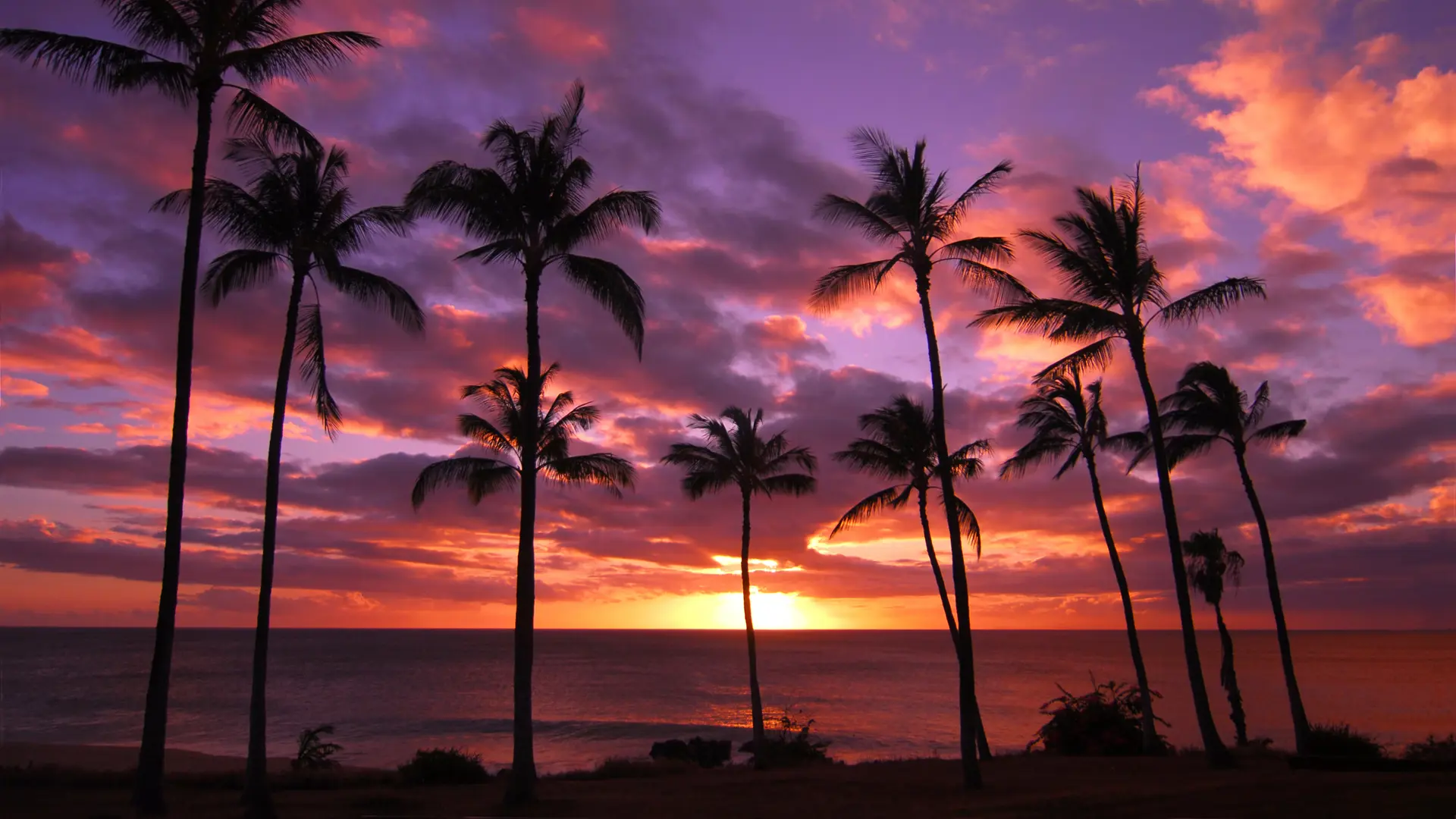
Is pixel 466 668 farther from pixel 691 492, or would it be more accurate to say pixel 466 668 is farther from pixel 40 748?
pixel 691 492

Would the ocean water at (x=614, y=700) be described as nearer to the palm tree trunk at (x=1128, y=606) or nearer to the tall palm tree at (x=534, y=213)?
the palm tree trunk at (x=1128, y=606)

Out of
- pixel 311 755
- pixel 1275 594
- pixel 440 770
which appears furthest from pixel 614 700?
pixel 1275 594

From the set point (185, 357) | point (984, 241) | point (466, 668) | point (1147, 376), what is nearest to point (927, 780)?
point (1147, 376)

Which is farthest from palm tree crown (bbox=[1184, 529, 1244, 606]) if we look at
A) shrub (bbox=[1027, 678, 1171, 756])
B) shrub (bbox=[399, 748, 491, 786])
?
shrub (bbox=[399, 748, 491, 786])

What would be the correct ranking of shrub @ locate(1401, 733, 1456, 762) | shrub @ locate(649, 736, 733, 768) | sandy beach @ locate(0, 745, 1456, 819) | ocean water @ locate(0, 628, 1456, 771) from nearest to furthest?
1. sandy beach @ locate(0, 745, 1456, 819)
2. shrub @ locate(1401, 733, 1456, 762)
3. shrub @ locate(649, 736, 733, 768)
4. ocean water @ locate(0, 628, 1456, 771)

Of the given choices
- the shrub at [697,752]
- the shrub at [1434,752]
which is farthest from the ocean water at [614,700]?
the shrub at [1434,752]

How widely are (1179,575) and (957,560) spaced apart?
515cm

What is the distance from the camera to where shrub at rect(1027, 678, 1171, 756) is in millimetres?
26875

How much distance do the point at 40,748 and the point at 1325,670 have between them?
12348cm

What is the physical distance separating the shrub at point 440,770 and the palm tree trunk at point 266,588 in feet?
24.0

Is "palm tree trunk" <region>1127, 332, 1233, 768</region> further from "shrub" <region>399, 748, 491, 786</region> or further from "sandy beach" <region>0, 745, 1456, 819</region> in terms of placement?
"shrub" <region>399, 748, 491, 786</region>

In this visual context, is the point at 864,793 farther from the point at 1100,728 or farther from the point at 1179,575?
the point at 1100,728

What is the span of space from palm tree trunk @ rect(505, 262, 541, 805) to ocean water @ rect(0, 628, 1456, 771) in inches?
898

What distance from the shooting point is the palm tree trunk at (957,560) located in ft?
56.3
